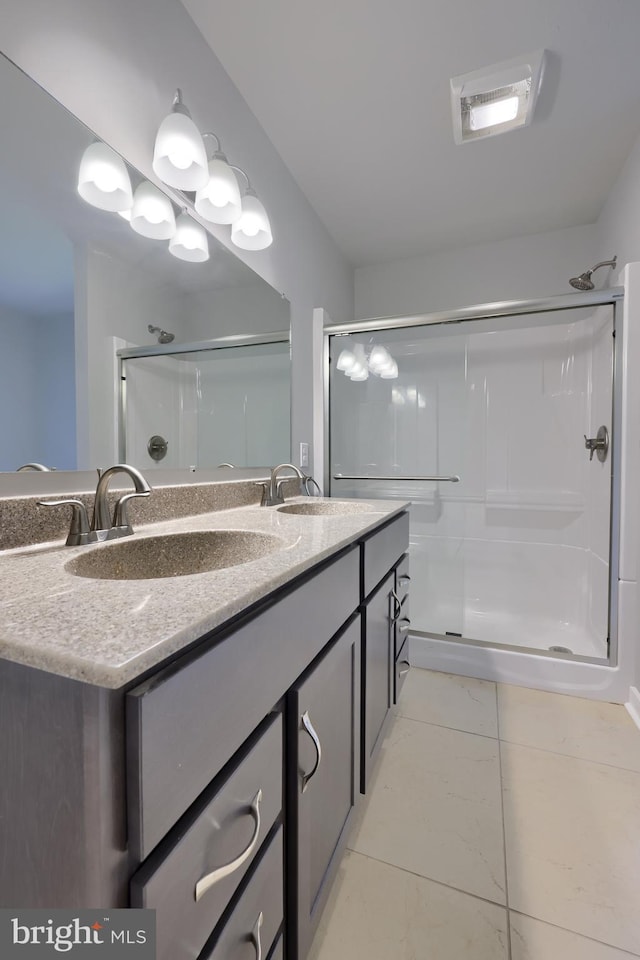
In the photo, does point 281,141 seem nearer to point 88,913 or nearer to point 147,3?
point 147,3

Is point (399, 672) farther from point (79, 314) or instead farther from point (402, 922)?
point (79, 314)

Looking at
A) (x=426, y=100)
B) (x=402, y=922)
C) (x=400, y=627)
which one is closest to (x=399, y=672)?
(x=400, y=627)

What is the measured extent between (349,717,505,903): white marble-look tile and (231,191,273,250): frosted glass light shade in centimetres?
184

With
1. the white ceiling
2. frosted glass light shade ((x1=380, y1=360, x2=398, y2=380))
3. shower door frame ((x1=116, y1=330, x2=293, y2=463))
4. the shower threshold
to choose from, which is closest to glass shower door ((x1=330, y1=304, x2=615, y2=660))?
frosted glass light shade ((x1=380, y1=360, x2=398, y2=380))

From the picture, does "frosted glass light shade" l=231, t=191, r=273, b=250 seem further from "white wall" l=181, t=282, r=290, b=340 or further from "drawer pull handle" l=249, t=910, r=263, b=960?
"drawer pull handle" l=249, t=910, r=263, b=960

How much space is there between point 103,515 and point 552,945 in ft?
4.20

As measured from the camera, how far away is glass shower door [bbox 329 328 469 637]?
2.37 meters

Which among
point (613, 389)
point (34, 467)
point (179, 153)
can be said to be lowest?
point (34, 467)

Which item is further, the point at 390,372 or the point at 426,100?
the point at 390,372

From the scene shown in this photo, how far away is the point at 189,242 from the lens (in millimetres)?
1212

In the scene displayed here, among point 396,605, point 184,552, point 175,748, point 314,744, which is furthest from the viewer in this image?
point 396,605

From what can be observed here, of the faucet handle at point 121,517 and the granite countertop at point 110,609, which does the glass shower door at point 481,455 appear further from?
the granite countertop at point 110,609

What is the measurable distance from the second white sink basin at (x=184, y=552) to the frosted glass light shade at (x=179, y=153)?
969 millimetres

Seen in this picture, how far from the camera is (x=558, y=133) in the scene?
1630mm
